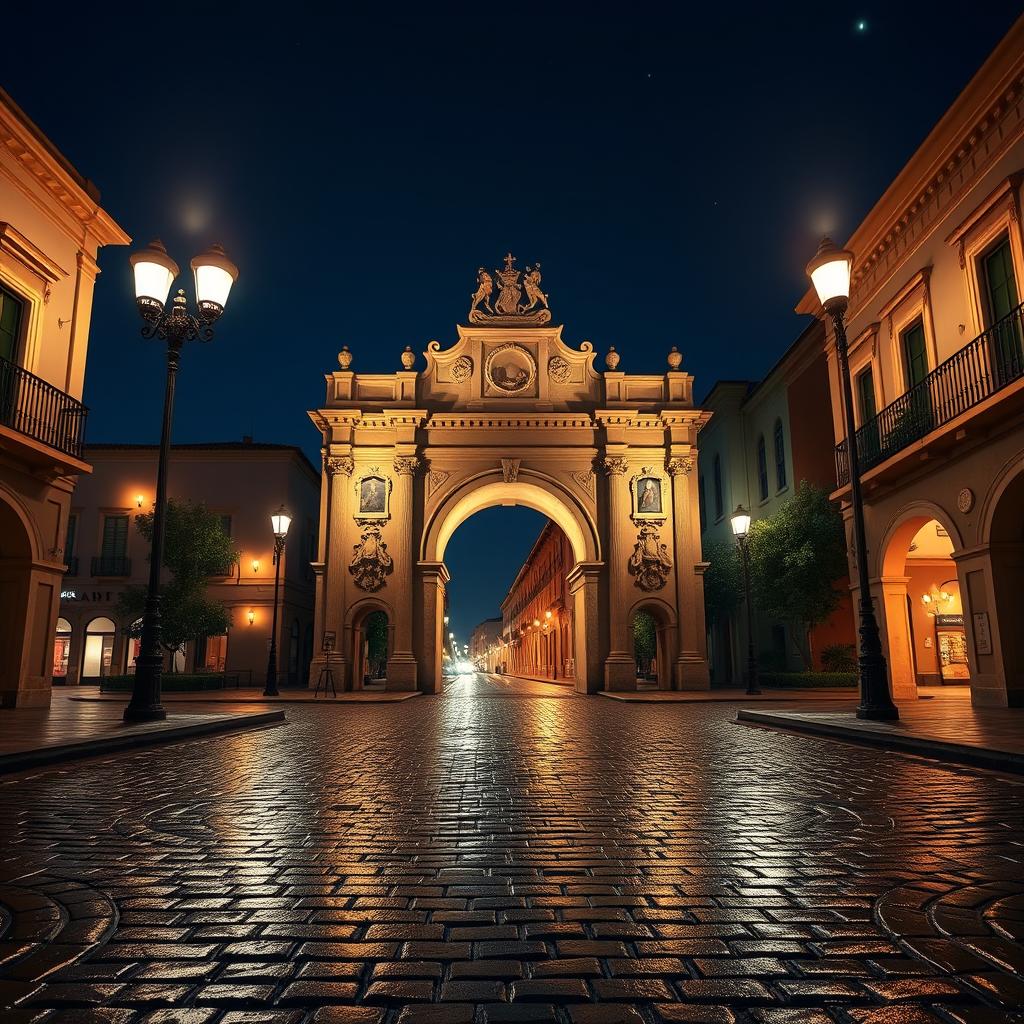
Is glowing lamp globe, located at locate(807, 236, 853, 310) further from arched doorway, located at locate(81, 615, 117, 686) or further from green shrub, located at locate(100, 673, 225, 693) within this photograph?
arched doorway, located at locate(81, 615, 117, 686)

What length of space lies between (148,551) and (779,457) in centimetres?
3064

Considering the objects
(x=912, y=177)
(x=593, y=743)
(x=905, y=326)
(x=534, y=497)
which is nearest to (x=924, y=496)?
(x=905, y=326)

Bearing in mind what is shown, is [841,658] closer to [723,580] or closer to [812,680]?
[812,680]

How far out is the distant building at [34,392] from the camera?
1437 cm

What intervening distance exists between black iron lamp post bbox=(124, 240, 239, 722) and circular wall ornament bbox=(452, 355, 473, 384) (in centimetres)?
1837

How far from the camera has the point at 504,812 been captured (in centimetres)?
542

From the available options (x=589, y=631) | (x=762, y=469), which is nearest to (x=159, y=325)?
(x=589, y=631)

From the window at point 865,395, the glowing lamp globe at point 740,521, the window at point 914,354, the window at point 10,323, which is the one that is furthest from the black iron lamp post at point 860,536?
the window at point 10,323

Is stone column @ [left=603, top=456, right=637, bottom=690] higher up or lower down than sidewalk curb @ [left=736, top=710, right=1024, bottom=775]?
higher up

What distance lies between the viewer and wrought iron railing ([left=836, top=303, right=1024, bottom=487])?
1308 cm

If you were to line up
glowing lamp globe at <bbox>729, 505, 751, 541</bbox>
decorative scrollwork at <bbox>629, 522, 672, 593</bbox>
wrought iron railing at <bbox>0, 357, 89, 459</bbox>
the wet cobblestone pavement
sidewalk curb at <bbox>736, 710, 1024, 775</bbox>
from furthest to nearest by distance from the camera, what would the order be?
decorative scrollwork at <bbox>629, 522, 672, 593</bbox> < glowing lamp globe at <bbox>729, 505, 751, 541</bbox> < wrought iron railing at <bbox>0, 357, 89, 459</bbox> < sidewalk curb at <bbox>736, 710, 1024, 775</bbox> < the wet cobblestone pavement

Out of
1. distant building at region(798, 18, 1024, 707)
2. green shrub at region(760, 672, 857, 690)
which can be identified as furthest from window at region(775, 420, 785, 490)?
distant building at region(798, 18, 1024, 707)

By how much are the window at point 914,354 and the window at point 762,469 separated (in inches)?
743

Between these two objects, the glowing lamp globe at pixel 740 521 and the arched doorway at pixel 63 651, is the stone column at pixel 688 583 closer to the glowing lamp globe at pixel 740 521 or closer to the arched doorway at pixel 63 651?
the glowing lamp globe at pixel 740 521
